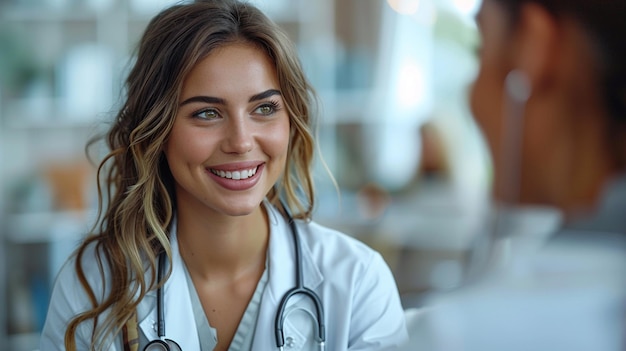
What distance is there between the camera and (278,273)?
1542mm

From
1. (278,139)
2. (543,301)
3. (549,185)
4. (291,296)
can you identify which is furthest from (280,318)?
(549,185)

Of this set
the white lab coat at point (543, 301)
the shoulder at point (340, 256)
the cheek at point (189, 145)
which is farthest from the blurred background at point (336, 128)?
the white lab coat at point (543, 301)

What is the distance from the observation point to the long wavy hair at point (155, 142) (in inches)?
55.2

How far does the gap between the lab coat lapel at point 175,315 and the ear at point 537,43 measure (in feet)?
2.90

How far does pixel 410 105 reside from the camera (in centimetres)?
404

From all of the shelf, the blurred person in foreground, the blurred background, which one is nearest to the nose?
the blurred person in foreground

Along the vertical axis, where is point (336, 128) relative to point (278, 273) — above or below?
above

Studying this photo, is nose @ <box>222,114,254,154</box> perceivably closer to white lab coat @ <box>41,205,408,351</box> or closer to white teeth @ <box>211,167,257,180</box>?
white teeth @ <box>211,167,257,180</box>

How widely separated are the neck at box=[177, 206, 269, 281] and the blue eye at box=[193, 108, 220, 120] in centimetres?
22

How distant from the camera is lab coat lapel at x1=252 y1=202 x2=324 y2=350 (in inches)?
58.6

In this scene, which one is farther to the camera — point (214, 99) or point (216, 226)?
point (216, 226)

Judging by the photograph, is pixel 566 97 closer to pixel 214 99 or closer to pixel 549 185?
pixel 549 185

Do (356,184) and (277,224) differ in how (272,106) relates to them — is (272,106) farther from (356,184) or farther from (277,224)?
(356,184)

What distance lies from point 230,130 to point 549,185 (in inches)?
28.3
